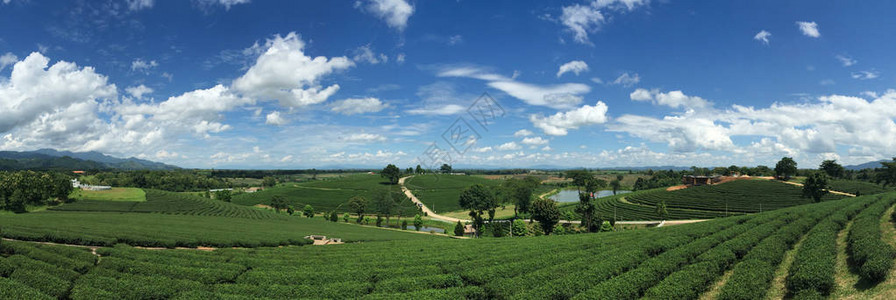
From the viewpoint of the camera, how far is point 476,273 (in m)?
18.3

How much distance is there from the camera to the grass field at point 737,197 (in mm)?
69300

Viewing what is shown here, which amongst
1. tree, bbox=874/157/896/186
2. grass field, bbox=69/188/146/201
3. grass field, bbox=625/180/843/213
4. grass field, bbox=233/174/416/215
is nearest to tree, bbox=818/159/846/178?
tree, bbox=874/157/896/186

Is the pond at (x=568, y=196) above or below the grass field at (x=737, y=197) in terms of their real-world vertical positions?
below

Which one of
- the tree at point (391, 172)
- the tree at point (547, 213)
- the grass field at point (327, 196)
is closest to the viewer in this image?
the tree at point (547, 213)

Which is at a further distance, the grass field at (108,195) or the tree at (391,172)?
the tree at (391,172)

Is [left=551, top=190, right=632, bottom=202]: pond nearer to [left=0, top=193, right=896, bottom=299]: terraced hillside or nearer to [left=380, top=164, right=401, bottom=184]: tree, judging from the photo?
[left=380, top=164, right=401, bottom=184]: tree

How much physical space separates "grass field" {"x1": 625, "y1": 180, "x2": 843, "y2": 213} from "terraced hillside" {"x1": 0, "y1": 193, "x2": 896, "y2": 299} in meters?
54.9

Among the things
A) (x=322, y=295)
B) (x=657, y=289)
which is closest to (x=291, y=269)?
(x=322, y=295)

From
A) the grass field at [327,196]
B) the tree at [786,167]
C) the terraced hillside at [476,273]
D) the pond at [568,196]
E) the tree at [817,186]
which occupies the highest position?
the tree at [786,167]

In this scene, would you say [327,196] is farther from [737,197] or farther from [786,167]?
[786,167]

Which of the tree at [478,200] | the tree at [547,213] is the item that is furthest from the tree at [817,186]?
the tree at [478,200]

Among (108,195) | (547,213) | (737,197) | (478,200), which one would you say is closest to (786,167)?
(737,197)

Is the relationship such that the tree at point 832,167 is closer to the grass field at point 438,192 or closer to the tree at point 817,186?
the tree at point 817,186

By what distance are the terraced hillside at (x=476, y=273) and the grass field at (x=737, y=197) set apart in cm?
5485
